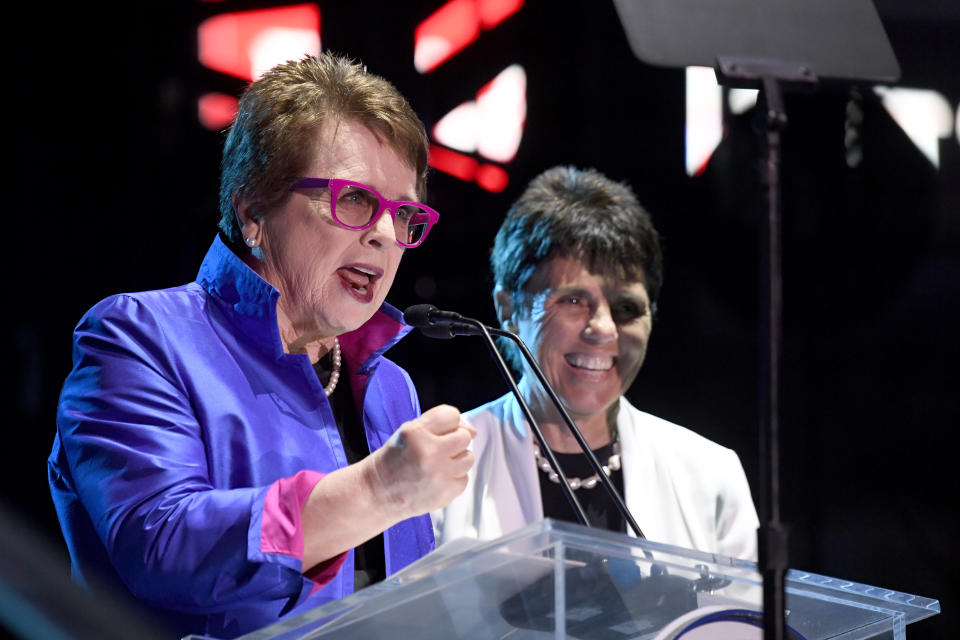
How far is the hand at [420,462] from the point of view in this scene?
4.08 feet

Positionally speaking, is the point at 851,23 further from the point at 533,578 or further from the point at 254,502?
the point at 254,502

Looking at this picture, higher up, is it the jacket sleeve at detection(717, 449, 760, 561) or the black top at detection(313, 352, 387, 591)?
the black top at detection(313, 352, 387, 591)

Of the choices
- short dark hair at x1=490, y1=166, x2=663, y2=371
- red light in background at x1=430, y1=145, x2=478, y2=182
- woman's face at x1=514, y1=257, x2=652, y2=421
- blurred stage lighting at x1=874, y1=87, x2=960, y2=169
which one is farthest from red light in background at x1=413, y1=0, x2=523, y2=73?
blurred stage lighting at x1=874, y1=87, x2=960, y2=169

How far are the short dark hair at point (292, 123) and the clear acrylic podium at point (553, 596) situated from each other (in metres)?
0.73

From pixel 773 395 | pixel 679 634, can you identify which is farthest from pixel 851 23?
pixel 679 634

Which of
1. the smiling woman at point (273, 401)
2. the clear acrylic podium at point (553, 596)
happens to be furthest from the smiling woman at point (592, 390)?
the clear acrylic podium at point (553, 596)

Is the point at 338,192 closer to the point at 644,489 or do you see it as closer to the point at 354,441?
the point at 354,441

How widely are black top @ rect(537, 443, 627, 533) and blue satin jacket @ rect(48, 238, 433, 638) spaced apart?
25.1 inches

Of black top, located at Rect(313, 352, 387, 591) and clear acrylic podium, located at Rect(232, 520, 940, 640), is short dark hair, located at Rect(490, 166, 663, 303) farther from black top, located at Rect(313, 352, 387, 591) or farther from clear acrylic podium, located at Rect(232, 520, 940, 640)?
clear acrylic podium, located at Rect(232, 520, 940, 640)

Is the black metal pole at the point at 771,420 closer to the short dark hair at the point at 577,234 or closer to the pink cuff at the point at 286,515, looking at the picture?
the pink cuff at the point at 286,515

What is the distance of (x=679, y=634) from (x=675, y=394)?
245 centimetres

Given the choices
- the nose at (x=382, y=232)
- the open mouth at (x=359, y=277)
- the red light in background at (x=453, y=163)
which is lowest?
the open mouth at (x=359, y=277)

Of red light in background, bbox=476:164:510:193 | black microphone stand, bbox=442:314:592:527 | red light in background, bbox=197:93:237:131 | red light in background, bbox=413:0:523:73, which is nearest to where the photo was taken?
black microphone stand, bbox=442:314:592:527

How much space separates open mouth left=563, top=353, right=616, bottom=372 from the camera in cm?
253
